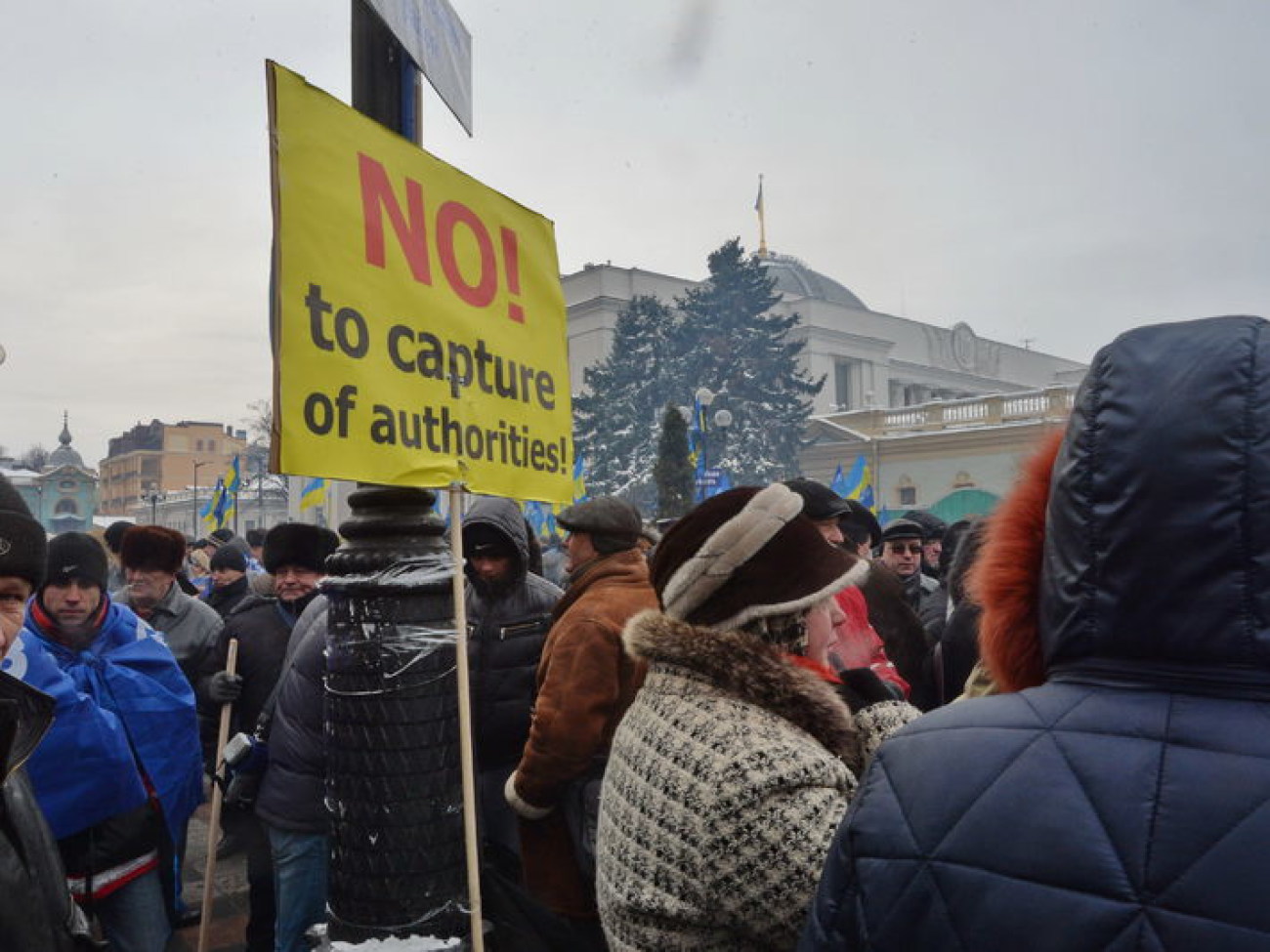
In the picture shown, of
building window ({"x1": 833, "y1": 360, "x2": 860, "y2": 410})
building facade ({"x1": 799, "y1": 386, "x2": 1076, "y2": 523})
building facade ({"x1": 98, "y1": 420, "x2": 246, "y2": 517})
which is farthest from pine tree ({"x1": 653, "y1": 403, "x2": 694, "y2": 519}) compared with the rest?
building facade ({"x1": 98, "y1": 420, "x2": 246, "y2": 517})

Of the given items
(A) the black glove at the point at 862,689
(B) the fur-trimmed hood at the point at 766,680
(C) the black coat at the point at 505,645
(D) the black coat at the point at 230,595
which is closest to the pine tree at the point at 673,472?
(D) the black coat at the point at 230,595

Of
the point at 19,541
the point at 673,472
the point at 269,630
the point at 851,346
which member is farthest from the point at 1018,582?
the point at 851,346

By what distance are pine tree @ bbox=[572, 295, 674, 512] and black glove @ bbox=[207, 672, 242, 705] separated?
124 feet

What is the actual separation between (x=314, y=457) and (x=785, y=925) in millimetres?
1633

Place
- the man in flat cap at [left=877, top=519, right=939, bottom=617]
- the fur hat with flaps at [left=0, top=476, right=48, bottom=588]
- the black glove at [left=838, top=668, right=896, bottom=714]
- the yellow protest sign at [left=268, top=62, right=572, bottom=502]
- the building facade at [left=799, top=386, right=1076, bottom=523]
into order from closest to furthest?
the black glove at [left=838, top=668, right=896, bottom=714]
the fur hat with flaps at [left=0, top=476, right=48, bottom=588]
the yellow protest sign at [left=268, top=62, right=572, bottom=502]
the man in flat cap at [left=877, top=519, right=939, bottom=617]
the building facade at [left=799, top=386, right=1076, bottom=523]

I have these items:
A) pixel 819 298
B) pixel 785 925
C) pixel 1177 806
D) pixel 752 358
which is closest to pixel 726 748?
pixel 785 925

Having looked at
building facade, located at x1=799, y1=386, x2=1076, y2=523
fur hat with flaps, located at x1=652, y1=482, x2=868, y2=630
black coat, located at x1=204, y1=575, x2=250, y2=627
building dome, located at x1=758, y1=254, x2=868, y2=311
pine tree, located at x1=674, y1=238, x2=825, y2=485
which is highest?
building dome, located at x1=758, y1=254, x2=868, y2=311

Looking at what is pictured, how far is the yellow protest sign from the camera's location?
8.70ft

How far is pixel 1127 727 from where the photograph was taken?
103cm

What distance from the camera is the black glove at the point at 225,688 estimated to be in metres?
4.67

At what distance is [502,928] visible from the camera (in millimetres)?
3412

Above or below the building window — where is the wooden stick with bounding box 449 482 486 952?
below

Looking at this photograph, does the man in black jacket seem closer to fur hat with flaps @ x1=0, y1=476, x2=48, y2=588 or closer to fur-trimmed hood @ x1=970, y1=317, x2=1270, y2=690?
fur hat with flaps @ x1=0, y1=476, x2=48, y2=588

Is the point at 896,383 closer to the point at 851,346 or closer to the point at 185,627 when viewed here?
the point at 851,346
